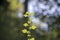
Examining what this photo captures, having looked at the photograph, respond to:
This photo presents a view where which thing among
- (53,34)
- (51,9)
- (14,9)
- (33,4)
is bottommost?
(53,34)

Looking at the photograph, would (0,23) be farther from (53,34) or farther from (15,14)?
(53,34)

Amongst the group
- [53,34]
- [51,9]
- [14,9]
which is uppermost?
[14,9]

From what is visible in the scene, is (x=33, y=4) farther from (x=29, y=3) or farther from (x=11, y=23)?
(x=11, y=23)

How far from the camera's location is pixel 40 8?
3186 millimetres

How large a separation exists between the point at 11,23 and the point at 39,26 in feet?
2.29

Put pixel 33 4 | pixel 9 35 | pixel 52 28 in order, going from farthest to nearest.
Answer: pixel 9 35 → pixel 33 4 → pixel 52 28

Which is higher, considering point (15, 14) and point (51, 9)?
point (15, 14)

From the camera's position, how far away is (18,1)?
3799 millimetres

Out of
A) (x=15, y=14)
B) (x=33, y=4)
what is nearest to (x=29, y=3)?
(x=33, y=4)

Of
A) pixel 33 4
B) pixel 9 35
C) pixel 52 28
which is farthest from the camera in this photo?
pixel 9 35

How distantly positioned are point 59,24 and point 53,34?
0.50 ft

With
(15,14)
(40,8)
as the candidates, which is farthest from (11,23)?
(40,8)

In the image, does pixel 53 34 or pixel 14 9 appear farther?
pixel 14 9

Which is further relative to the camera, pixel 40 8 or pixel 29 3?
pixel 29 3
